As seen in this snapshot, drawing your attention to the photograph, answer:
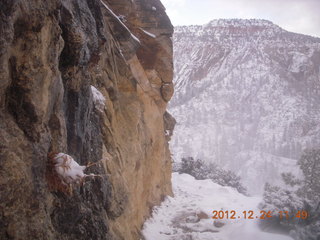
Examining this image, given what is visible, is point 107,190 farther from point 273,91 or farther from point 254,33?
point 254,33

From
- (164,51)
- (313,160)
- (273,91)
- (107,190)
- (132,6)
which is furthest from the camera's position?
(273,91)

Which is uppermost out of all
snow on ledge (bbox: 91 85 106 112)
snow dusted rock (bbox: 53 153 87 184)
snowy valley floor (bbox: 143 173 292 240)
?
snow on ledge (bbox: 91 85 106 112)

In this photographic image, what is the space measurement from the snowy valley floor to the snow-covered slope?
4271 cm

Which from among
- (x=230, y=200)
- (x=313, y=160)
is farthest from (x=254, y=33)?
(x=230, y=200)

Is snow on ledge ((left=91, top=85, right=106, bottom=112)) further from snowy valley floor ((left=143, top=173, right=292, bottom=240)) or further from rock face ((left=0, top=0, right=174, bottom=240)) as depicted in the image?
snowy valley floor ((left=143, top=173, right=292, bottom=240))

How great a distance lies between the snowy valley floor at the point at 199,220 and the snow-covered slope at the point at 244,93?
140ft

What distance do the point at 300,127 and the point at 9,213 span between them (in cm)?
6143

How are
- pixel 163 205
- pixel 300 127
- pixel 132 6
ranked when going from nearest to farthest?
pixel 132 6 < pixel 163 205 < pixel 300 127

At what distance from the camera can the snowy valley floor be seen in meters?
8.40

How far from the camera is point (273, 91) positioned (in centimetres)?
6769
